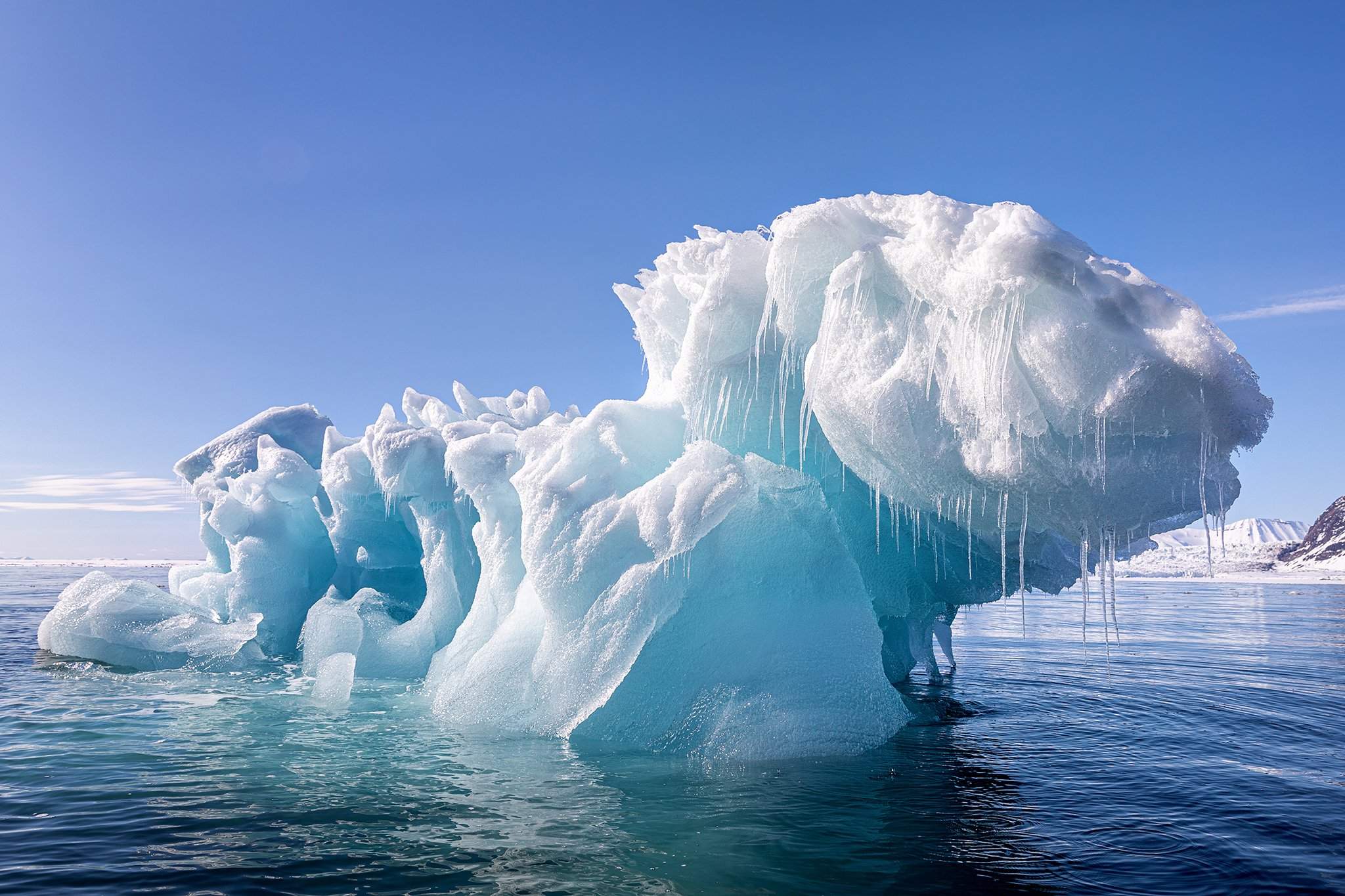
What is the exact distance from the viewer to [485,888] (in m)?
5.78

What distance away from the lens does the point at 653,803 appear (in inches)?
306

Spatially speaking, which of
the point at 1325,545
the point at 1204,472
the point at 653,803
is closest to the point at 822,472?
the point at 1204,472

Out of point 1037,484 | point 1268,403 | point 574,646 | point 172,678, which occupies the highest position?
point 1268,403

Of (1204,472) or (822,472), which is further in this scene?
(822,472)

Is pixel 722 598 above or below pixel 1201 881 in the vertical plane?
above

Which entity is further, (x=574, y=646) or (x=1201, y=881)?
(x=574, y=646)

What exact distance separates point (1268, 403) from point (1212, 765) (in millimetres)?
4772

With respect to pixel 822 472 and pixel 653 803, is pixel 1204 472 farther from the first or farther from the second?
pixel 653 803

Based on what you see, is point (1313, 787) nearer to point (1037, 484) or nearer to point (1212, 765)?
point (1212, 765)

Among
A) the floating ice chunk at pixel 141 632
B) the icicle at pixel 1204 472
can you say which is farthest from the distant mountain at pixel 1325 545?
the floating ice chunk at pixel 141 632

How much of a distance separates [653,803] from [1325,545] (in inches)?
6099

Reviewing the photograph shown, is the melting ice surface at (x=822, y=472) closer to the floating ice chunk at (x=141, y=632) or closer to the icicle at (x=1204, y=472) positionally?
the icicle at (x=1204, y=472)

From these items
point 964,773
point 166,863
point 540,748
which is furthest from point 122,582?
point 964,773

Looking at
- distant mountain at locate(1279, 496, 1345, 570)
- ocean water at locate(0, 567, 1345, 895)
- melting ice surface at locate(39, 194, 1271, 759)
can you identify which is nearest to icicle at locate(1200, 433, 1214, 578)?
melting ice surface at locate(39, 194, 1271, 759)
